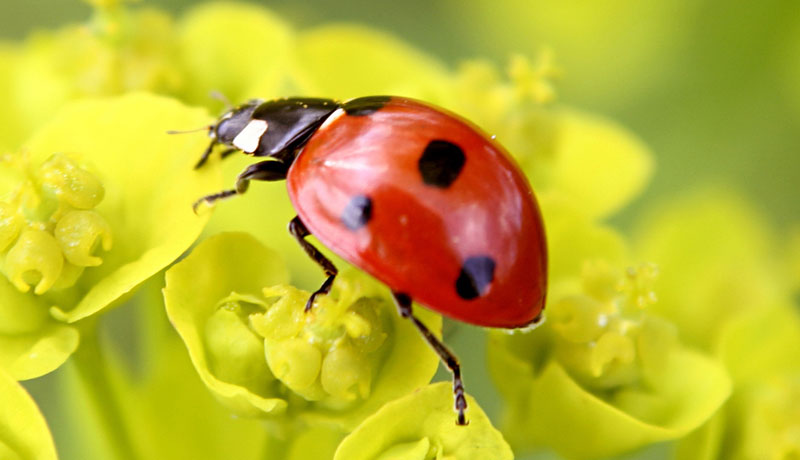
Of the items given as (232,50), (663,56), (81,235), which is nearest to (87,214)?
(81,235)

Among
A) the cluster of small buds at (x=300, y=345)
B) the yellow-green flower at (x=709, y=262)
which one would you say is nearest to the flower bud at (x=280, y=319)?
the cluster of small buds at (x=300, y=345)

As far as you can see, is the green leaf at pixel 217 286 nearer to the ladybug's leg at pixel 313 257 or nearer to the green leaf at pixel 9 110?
the ladybug's leg at pixel 313 257

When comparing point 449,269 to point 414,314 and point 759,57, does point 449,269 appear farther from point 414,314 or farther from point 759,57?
point 759,57

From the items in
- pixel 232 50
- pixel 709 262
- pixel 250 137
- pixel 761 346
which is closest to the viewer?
pixel 250 137

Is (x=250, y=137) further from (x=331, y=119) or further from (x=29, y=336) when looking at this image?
(x=29, y=336)

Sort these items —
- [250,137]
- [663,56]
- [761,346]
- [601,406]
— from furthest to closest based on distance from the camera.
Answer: [663,56] < [761,346] < [250,137] < [601,406]

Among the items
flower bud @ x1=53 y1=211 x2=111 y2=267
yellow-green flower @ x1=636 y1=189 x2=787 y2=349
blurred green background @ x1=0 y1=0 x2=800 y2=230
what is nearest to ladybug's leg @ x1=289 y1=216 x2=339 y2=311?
flower bud @ x1=53 y1=211 x2=111 y2=267

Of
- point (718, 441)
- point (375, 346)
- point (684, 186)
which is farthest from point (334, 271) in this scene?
point (684, 186)
